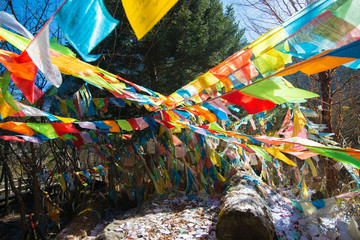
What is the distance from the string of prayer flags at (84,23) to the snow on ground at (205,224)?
2449 mm

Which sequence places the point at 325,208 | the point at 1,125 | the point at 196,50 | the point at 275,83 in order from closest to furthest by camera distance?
the point at 275,83, the point at 1,125, the point at 325,208, the point at 196,50

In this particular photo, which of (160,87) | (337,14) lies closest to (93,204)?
(160,87)

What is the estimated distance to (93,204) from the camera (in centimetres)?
545

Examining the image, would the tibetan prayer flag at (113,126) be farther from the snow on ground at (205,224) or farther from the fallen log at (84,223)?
the fallen log at (84,223)

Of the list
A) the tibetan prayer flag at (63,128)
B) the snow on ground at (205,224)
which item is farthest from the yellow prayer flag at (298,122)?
the tibetan prayer flag at (63,128)

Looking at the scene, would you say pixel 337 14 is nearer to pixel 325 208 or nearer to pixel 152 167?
pixel 325 208

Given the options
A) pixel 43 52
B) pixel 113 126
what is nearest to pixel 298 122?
pixel 113 126

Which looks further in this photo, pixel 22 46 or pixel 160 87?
pixel 160 87

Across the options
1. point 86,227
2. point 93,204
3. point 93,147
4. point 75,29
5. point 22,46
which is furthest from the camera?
point 93,204

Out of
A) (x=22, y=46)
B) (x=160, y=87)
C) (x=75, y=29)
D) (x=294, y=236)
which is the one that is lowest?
(x=294, y=236)

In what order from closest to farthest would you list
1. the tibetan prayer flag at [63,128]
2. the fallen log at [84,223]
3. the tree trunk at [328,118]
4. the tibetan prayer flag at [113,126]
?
the tibetan prayer flag at [63,128] → the tibetan prayer flag at [113,126] → the fallen log at [84,223] → the tree trunk at [328,118]

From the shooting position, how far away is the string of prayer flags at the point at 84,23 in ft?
3.77

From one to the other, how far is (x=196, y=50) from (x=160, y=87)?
195 centimetres

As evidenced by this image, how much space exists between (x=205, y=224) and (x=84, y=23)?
301cm
